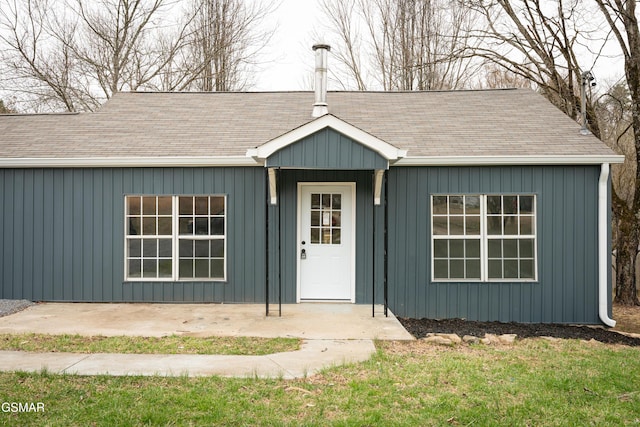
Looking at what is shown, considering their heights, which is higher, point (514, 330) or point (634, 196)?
point (634, 196)

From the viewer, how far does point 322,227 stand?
340 inches

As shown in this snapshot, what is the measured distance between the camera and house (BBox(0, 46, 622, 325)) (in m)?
8.40

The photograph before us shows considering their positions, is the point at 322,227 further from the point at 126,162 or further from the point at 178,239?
the point at 126,162

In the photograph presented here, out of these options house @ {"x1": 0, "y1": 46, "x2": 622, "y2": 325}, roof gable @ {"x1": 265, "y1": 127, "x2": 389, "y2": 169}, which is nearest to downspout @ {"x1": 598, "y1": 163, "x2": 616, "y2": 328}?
house @ {"x1": 0, "y1": 46, "x2": 622, "y2": 325}

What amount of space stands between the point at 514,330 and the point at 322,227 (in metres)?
3.38

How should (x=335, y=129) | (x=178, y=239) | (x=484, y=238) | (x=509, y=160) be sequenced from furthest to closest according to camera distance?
(x=178, y=239) → (x=484, y=238) → (x=509, y=160) → (x=335, y=129)

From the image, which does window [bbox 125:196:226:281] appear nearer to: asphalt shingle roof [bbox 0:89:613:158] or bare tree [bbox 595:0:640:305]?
asphalt shingle roof [bbox 0:89:613:158]

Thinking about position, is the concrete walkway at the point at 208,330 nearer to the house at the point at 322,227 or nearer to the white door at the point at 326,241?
the white door at the point at 326,241

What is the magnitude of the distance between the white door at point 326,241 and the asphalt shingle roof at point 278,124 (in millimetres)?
1337

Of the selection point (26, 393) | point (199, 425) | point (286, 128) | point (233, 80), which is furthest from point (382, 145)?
point (233, 80)

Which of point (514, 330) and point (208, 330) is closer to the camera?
point (208, 330)

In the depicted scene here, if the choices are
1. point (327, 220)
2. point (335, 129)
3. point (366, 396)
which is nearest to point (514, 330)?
point (327, 220)

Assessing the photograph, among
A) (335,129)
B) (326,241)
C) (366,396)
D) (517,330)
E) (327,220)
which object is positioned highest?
(335,129)

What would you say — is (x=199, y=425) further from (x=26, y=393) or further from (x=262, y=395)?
(x=26, y=393)
